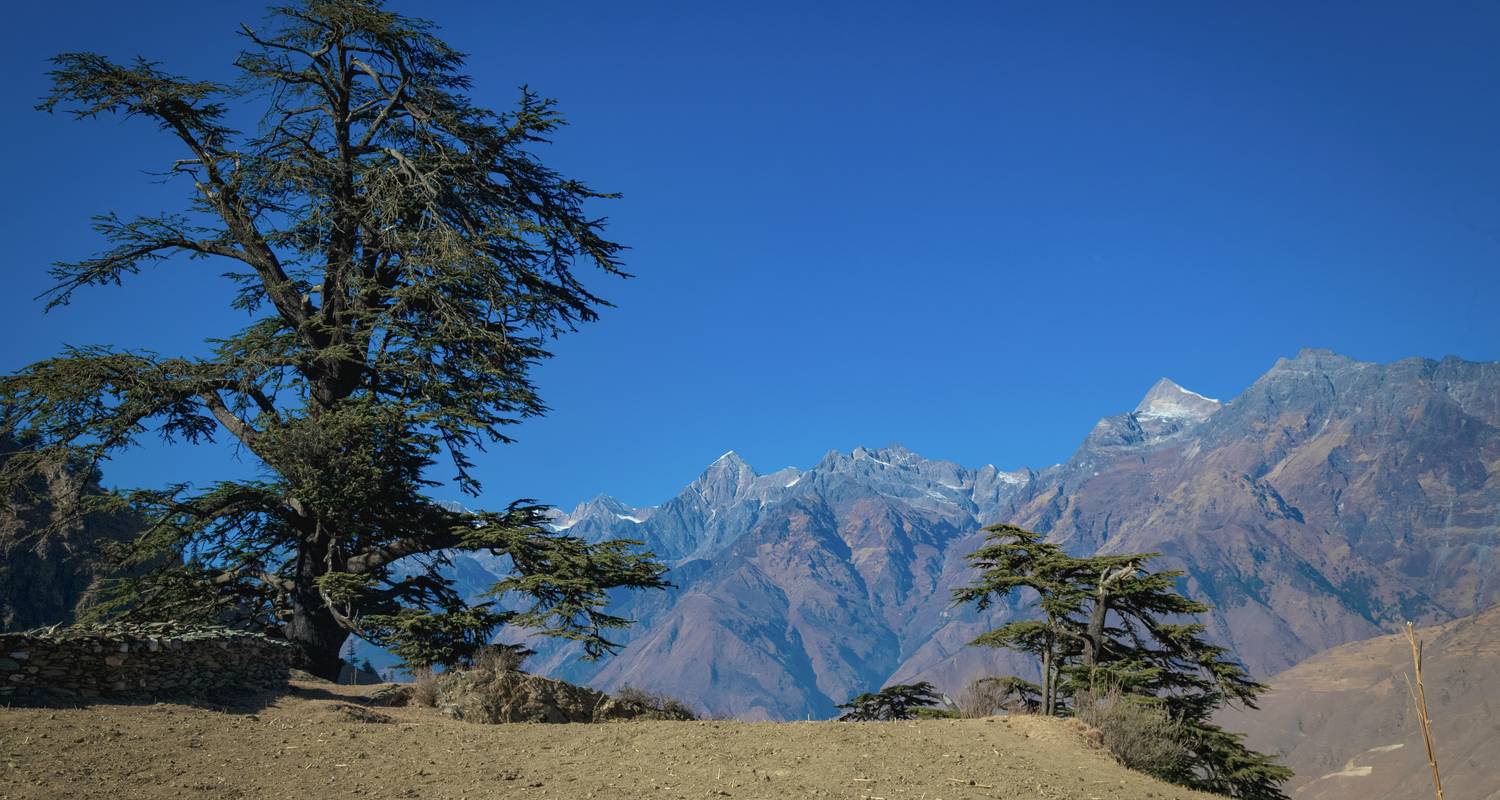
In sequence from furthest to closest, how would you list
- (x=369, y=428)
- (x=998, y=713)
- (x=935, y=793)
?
(x=998, y=713) < (x=369, y=428) < (x=935, y=793)

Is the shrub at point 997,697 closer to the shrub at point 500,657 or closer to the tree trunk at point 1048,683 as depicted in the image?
the tree trunk at point 1048,683

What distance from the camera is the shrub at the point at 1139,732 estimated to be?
18.0m

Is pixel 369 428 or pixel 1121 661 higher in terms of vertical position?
pixel 369 428

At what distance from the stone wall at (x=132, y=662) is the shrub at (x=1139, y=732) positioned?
46.0 feet

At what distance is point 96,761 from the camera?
12750 millimetres

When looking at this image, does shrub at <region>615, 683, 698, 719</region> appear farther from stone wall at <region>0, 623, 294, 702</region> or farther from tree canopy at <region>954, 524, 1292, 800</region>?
tree canopy at <region>954, 524, 1292, 800</region>

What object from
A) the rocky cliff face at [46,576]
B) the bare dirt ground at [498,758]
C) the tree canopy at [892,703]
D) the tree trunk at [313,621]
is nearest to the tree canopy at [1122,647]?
the tree canopy at [892,703]

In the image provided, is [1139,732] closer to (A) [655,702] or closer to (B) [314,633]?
(A) [655,702]

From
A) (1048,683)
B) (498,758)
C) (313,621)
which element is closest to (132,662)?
(313,621)

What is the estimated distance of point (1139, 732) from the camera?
60.0ft

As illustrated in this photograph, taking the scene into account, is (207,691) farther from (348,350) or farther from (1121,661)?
(1121,661)

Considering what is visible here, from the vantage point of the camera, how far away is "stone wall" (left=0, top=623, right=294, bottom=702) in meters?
15.3

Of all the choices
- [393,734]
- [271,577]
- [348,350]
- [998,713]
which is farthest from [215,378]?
[998,713]

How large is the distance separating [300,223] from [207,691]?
936 centimetres
